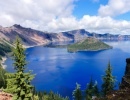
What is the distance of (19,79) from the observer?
3150cm

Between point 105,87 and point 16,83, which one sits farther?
point 105,87

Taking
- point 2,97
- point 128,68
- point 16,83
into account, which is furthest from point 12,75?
point 128,68

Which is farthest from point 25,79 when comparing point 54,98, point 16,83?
point 54,98

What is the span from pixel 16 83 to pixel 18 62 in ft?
12.1

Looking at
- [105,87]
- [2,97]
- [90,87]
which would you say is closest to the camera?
[2,97]

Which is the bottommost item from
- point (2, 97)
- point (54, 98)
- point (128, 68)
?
point (54, 98)

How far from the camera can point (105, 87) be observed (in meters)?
72.7

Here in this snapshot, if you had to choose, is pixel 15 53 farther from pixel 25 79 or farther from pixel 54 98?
pixel 54 98

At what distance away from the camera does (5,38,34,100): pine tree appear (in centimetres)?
3131

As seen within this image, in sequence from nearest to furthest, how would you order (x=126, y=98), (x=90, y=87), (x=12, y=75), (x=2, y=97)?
(x=12, y=75), (x=126, y=98), (x=2, y=97), (x=90, y=87)

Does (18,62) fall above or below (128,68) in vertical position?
above

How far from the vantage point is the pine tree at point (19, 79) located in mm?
31312

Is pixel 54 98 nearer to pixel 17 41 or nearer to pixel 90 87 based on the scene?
pixel 90 87

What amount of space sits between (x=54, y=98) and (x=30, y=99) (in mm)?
114304
